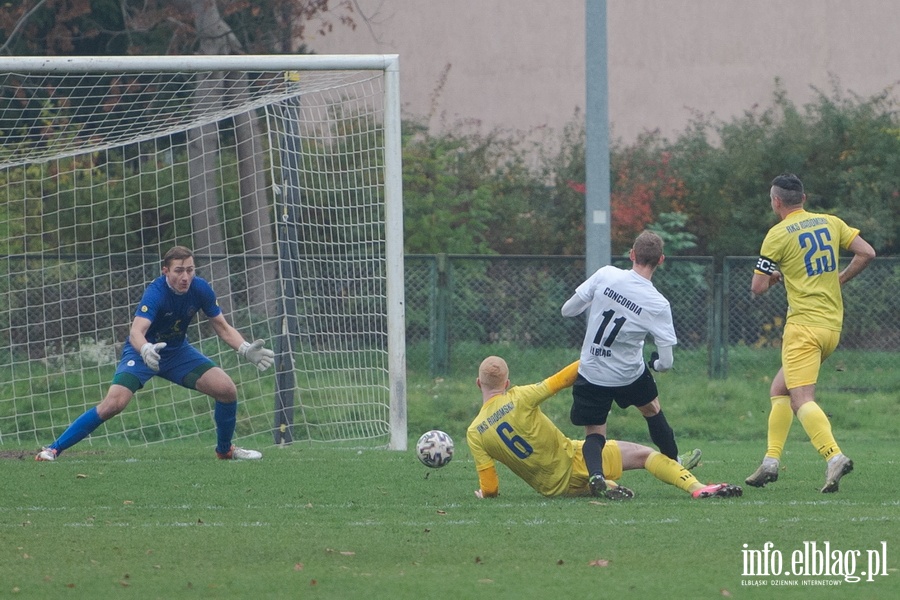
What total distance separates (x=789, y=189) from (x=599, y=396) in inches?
70.9

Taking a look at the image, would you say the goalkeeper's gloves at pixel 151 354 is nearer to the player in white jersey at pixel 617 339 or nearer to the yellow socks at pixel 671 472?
the player in white jersey at pixel 617 339

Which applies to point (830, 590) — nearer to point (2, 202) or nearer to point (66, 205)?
point (2, 202)

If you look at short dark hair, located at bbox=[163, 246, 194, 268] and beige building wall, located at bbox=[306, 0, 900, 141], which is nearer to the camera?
short dark hair, located at bbox=[163, 246, 194, 268]

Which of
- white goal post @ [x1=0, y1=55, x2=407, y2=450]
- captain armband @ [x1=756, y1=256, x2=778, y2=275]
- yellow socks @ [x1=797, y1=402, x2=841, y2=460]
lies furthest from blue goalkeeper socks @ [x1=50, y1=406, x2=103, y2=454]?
yellow socks @ [x1=797, y1=402, x2=841, y2=460]

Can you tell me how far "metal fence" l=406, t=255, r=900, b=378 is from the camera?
14.8 m

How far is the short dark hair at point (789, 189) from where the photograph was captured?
7.39 m

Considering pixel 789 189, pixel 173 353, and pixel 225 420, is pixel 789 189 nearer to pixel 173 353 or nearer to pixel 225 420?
pixel 225 420

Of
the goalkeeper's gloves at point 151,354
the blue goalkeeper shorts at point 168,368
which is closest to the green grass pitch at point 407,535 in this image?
the blue goalkeeper shorts at point 168,368

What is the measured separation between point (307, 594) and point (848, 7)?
733 inches

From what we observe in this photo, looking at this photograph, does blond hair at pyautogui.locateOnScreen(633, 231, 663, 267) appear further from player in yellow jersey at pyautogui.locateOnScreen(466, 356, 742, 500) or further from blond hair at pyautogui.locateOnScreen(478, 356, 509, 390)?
blond hair at pyautogui.locateOnScreen(478, 356, 509, 390)

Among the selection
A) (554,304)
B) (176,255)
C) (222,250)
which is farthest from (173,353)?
(554,304)

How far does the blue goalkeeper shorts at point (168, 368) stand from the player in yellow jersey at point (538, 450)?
2904 millimetres

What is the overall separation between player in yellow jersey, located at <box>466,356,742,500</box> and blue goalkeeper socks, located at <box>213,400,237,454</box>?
274 cm

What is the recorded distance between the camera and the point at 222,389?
9.06 metres
